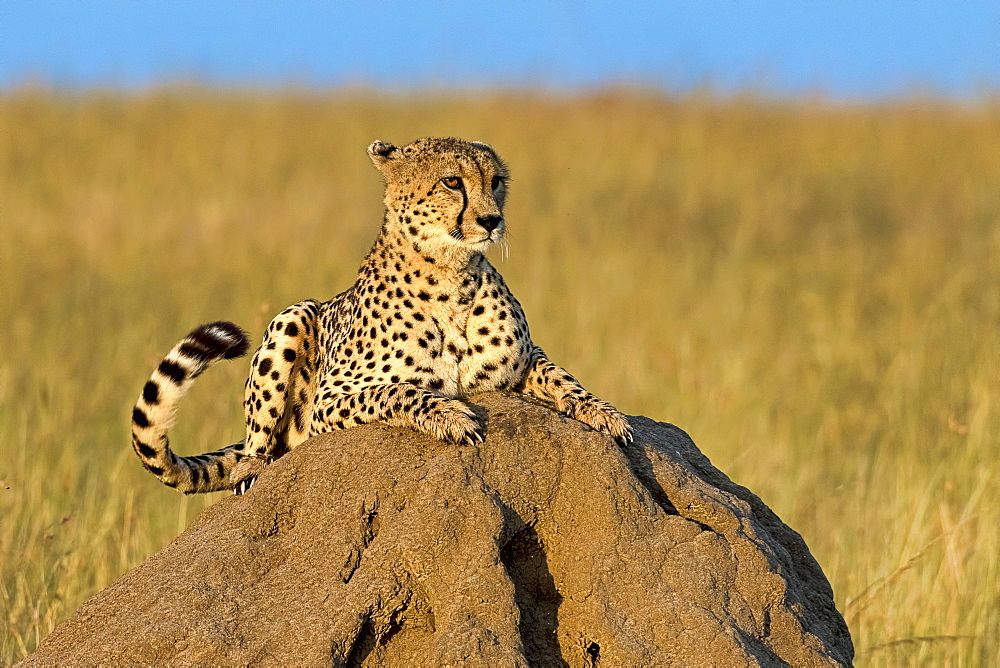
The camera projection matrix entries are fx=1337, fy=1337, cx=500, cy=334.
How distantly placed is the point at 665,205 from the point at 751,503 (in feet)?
27.6

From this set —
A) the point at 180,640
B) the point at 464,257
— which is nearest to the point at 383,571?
the point at 180,640

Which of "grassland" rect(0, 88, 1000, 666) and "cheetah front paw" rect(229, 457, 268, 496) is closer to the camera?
"cheetah front paw" rect(229, 457, 268, 496)

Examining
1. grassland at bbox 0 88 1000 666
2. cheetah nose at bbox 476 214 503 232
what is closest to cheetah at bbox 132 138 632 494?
cheetah nose at bbox 476 214 503 232

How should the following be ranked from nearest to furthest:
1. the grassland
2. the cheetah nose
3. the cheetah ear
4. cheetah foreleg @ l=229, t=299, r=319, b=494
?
the cheetah nose < the cheetah ear < cheetah foreleg @ l=229, t=299, r=319, b=494 < the grassland

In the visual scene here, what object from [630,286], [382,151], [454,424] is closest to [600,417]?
[454,424]

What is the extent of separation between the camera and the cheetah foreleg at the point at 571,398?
11.6 ft

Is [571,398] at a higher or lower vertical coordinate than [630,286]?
lower

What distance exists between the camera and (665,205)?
39.6ft

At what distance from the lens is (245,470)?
420cm

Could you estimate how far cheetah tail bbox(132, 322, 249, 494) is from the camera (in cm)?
395

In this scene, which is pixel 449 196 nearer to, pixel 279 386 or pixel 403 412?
pixel 403 412

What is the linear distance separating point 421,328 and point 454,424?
0.77m

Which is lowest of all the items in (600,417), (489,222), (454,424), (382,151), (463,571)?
(463,571)

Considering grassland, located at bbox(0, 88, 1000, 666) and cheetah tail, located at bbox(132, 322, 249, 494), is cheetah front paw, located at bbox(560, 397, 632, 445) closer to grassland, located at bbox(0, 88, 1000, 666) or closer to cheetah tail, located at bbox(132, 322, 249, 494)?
cheetah tail, located at bbox(132, 322, 249, 494)
